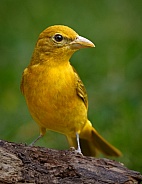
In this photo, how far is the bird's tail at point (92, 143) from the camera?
7945 mm

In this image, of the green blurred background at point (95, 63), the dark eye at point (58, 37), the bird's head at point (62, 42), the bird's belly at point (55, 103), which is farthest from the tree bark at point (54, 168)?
the dark eye at point (58, 37)

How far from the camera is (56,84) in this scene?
703 centimetres

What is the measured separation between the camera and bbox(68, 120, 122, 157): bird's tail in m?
7.95

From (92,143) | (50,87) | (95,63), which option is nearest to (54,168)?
(50,87)

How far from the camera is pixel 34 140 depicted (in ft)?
25.3

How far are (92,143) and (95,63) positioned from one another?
107 centimetres

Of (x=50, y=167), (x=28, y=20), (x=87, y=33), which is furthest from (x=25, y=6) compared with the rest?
(x=50, y=167)

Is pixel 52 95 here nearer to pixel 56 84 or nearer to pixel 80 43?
pixel 56 84

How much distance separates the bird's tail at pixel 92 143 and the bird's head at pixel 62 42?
112 cm

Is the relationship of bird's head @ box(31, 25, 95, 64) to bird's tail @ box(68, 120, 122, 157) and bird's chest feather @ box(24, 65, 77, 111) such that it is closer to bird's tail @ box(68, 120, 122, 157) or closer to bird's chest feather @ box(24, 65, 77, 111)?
bird's chest feather @ box(24, 65, 77, 111)

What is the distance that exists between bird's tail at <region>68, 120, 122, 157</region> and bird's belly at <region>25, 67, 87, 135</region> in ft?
2.24

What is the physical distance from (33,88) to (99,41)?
2385 mm

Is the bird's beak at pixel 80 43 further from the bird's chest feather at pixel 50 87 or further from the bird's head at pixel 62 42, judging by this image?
the bird's chest feather at pixel 50 87

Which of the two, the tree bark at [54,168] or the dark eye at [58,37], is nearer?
the tree bark at [54,168]
